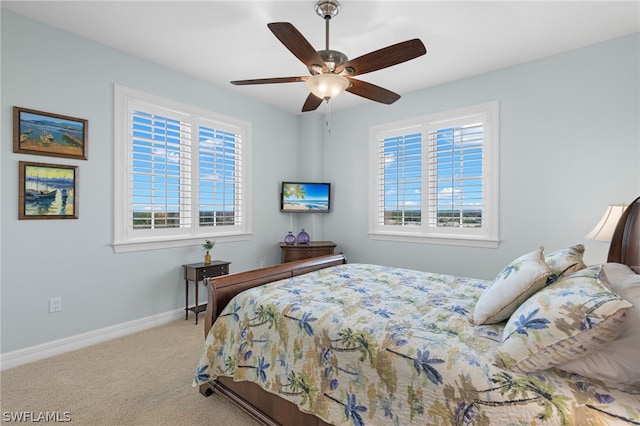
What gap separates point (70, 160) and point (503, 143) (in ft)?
14.2

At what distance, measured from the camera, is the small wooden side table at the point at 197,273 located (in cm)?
Answer: 341

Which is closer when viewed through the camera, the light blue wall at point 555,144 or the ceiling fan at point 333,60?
the ceiling fan at point 333,60

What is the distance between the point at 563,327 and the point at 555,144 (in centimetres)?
279

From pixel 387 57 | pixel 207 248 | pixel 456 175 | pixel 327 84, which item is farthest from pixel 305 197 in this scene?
pixel 387 57

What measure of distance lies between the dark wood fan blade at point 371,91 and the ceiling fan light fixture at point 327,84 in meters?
0.16

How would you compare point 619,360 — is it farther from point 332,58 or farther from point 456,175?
point 456,175

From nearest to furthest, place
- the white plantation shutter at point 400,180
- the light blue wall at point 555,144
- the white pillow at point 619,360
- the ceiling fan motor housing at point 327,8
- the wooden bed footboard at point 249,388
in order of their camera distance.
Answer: the white pillow at point 619,360 < the wooden bed footboard at point 249,388 < the ceiling fan motor housing at point 327,8 < the light blue wall at point 555,144 < the white plantation shutter at point 400,180

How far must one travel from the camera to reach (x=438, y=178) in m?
3.88

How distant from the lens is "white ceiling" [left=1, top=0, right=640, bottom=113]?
2.37 meters

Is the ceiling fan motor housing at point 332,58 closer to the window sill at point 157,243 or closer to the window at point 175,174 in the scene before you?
the window at point 175,174

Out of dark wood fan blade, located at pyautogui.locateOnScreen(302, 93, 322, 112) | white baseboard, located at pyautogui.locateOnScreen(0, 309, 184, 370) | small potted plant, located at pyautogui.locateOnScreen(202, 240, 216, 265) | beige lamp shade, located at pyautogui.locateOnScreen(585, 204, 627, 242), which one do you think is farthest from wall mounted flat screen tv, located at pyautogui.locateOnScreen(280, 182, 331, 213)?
beige lamp shade, located at pyautogui.locateOnScreen(585, 204, 627, 242)

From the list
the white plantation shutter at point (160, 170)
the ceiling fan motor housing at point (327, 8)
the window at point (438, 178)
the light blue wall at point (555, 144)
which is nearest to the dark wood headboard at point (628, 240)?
the light blue wall at point (555, 144)

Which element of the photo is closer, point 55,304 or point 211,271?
point 55,304

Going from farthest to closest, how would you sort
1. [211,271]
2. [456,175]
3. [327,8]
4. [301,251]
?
[301,251] → [456,175] → [211,271] → [327,8]
